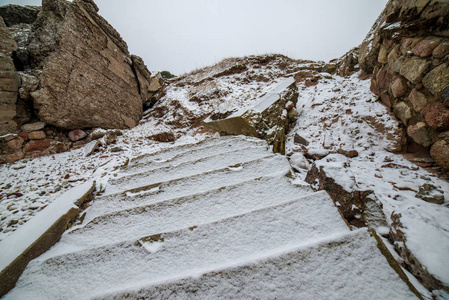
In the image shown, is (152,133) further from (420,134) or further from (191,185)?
(420,134)

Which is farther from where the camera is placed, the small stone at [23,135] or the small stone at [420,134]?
the small stone at [23,135]

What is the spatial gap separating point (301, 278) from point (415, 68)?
288 centimetres

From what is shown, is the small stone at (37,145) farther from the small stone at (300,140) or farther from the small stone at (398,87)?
the small stone at (398,87)

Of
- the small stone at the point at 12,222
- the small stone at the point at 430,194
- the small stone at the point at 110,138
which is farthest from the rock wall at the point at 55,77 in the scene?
the small stone at the point at 430,194

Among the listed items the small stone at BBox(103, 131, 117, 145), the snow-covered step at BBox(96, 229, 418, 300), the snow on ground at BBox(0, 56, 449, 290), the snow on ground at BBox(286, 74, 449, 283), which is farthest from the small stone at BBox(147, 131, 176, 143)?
the snow-covered step at BBox(96, 229, 418, 300)

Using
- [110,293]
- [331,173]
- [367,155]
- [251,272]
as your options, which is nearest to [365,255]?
[251,272]

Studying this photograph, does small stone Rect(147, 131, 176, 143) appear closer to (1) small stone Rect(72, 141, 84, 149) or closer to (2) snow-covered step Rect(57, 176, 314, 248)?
(1) small stone Rect(72, 141, 84, 149)

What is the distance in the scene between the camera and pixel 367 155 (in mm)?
2273

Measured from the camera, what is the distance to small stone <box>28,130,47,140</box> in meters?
3.04

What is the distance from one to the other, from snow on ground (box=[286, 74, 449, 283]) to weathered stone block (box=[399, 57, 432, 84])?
600 mm

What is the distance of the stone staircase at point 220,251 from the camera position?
81 centimetres

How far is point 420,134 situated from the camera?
1.92 meters

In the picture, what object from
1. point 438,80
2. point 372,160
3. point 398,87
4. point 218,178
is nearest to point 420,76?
point 438,80

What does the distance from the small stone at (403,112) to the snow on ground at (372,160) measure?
0.10 meters
